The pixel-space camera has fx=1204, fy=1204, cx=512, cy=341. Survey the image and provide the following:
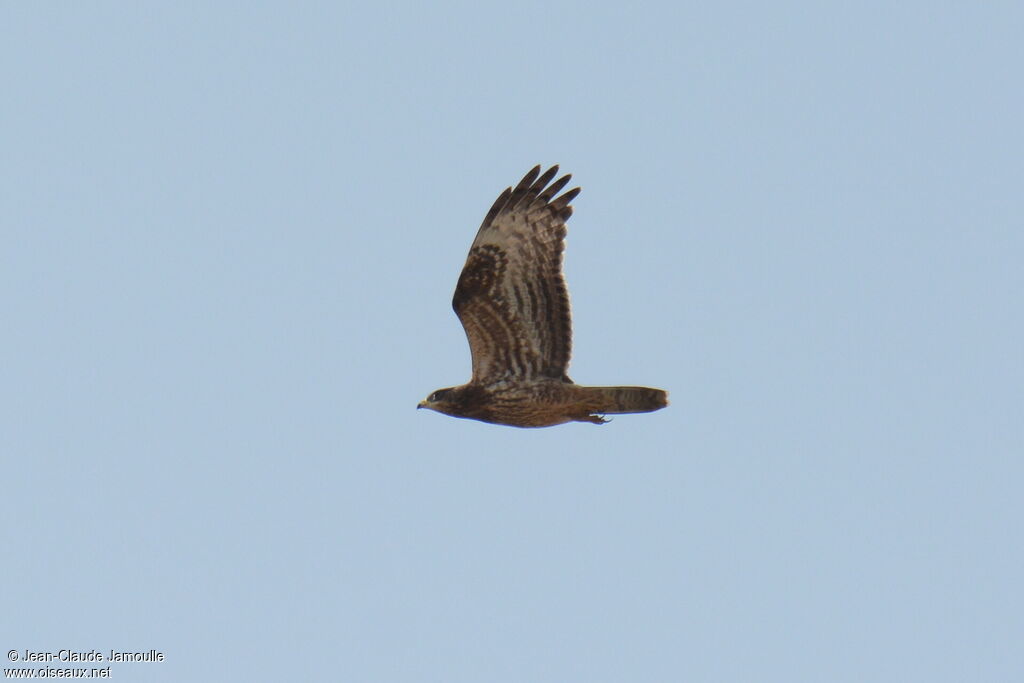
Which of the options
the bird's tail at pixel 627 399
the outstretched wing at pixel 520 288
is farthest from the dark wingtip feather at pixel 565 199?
the bird's tail at pixel 627 399

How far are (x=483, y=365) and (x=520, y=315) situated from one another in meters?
0.60

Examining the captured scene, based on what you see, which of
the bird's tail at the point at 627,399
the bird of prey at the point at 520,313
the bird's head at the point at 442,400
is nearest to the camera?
the bird's tail at the point at 627,399

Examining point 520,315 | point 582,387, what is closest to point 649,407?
point 582,387

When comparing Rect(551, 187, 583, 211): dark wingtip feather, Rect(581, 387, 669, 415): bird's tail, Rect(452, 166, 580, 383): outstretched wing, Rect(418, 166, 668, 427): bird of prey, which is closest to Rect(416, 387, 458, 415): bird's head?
Rect(418, 166, 668, 427): bird of prey

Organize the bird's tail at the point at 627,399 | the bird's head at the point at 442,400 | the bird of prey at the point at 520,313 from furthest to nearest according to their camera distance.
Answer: the bird's head at the point at 442,400
the bird of prey at the point at 520,313
the bird's tail at the point at 627,399

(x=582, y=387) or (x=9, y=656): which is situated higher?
(x=582, y=387)

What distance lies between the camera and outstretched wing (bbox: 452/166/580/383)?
11188 mm

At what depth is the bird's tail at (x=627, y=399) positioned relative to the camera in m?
10.8

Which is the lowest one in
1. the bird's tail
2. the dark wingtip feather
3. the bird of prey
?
the bird's tail

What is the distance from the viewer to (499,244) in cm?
1118

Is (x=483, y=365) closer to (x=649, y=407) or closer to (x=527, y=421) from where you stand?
(x=527, y=421)

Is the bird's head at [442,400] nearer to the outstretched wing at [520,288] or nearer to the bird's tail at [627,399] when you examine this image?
the outstretched wing at [520,288]

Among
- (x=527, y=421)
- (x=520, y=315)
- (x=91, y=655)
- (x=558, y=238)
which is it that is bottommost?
(x=91, y=655)

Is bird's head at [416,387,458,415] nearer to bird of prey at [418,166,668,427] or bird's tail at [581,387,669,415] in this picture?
bird of prey at [418,166,668,427]
